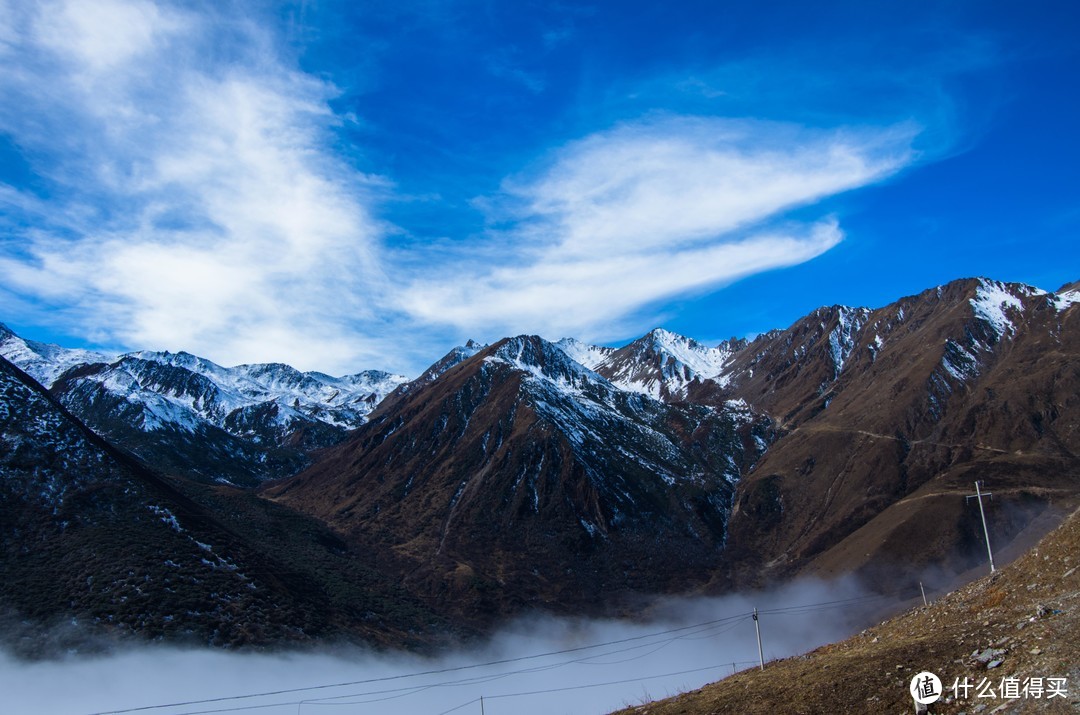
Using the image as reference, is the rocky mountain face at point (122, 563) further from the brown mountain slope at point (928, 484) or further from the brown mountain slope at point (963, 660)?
the brown mountain slope at point (928, 484)

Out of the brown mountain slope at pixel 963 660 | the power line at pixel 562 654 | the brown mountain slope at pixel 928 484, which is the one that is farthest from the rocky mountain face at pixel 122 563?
the brown mountain slope at pixel 928 484

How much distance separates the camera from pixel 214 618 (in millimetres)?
94500

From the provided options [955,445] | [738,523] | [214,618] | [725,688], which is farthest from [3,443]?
[955,445]

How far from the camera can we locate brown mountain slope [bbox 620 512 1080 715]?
19.1 metres

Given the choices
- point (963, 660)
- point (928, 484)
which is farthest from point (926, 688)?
point (928, 484)

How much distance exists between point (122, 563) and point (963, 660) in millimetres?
105566

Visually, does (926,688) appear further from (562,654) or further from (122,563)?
(562,654)

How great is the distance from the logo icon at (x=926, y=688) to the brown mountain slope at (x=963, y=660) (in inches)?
7.5

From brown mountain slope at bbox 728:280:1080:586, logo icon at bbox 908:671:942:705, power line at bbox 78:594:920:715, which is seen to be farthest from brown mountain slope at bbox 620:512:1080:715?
brown mountain slope at bbox 728:280:1080:586

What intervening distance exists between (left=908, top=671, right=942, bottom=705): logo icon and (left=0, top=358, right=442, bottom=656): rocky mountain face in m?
92.9

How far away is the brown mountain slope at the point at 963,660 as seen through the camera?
19.1 metres

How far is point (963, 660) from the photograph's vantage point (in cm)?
2106

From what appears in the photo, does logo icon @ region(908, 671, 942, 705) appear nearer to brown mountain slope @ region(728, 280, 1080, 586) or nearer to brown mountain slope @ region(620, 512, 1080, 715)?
brown mountain slope @ region(620, 512, 1080, 715)

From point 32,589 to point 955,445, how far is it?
197 meters
